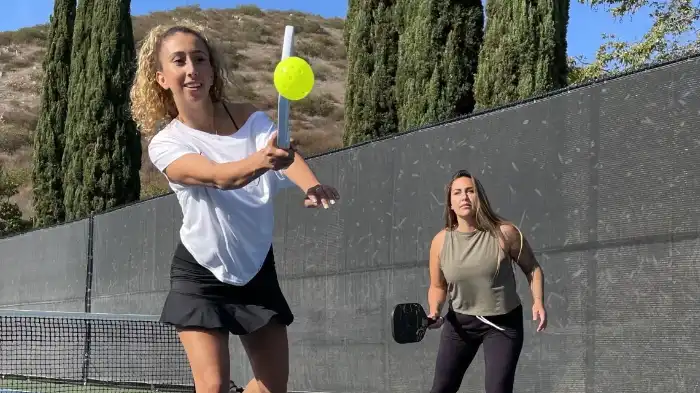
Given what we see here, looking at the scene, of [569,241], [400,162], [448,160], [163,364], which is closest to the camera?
[569,241]

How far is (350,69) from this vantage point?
13.7 meters

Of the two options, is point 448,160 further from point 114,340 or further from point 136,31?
point 136,31

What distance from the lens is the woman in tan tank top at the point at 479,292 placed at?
4.96 metres

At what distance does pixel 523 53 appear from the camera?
36.0ft

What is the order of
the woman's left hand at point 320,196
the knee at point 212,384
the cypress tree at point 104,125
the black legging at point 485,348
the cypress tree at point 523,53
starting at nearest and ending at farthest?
1. the woman's left hand at point 320,196
2. the knee at point 212,384
3. the black legging at point 485,348
4. the cypress tree at point 523,53
5. the cypress tree at point 104,125

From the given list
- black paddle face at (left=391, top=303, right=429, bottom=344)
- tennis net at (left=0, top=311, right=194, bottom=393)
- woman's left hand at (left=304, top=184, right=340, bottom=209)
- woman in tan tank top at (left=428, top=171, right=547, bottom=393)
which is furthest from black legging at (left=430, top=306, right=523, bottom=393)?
tennis net at (left=0, top=311, right=194, bottom=393)

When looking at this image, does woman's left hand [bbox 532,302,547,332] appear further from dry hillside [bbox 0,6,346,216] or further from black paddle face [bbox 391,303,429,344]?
dry hillside [bbox 0,6,346,216]

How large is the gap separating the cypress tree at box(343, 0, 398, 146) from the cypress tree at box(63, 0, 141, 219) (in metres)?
7.59

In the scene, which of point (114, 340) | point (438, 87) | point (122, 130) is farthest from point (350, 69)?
point (122, 130)

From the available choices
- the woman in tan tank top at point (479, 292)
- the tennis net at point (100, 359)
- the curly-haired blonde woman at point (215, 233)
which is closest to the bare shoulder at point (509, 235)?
the woman in tan tank top at point (479, 292)

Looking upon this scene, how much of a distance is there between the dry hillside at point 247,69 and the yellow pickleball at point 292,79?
3911 cm

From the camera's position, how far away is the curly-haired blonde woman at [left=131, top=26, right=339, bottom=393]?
10.5 feet

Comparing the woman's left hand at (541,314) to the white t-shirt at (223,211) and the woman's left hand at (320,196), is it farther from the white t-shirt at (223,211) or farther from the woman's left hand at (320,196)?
the woman's left hand at (320,196)

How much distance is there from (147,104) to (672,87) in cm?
307
